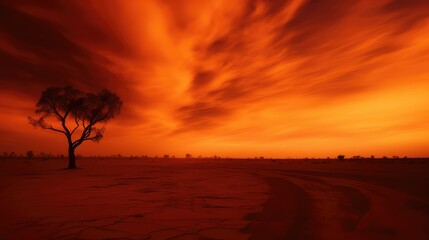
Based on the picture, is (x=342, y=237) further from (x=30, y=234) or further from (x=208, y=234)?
(x=30, y=234)

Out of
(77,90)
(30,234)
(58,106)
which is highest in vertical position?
(77,90)

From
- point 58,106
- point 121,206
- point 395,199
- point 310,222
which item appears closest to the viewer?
point 310,222

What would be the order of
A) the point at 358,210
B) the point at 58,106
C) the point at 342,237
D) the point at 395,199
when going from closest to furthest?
the point at 342,237 → the point at 358,210 → the point at 395,199 → the point at 58,106

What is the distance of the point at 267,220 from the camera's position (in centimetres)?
661

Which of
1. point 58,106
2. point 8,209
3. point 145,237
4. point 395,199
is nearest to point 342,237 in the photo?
point 145,237

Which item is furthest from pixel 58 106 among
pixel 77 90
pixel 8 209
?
pixel 8 209

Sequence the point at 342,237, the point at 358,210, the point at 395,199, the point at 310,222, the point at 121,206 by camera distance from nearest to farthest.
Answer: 1. the point at 342,237
2. the point at 310,222
3. the point at 358,210
4. the point at 121,206
5. the point at 395,199

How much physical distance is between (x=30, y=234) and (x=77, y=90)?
105 feet

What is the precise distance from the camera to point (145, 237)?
534 cm

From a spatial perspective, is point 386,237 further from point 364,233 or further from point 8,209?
point 8,209

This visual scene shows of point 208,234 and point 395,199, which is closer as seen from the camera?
point 208,234

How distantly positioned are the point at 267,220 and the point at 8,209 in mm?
7860

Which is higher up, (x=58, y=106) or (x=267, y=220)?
(x=58, y=106)

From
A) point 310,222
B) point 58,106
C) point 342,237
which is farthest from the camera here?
point 58,106
